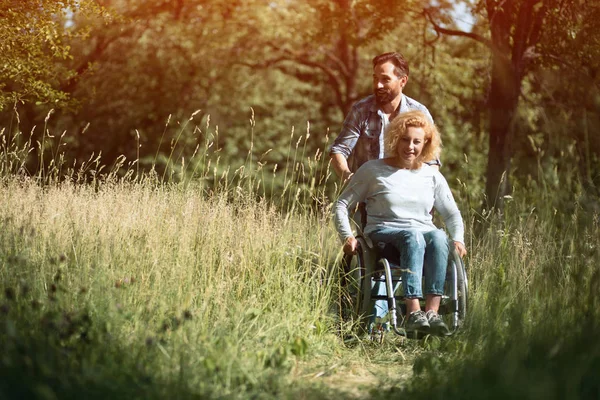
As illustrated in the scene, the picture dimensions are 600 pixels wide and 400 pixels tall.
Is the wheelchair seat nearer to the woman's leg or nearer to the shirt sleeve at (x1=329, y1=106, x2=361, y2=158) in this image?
the woman's leg

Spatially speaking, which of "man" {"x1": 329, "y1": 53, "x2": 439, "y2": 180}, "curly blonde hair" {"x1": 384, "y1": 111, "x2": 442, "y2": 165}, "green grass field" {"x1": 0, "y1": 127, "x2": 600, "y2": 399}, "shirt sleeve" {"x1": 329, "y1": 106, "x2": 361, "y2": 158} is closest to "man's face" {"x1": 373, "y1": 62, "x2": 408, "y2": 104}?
"man" {"x1": 329, "y1": 53, "x2": 439, "y2": 180}

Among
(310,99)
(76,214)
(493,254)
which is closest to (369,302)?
(493,254)

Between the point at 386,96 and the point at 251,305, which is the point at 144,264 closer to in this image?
the point at 251,305

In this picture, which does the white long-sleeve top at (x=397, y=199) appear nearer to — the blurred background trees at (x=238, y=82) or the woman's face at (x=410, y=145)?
the woman's face at (x=410, y=145)

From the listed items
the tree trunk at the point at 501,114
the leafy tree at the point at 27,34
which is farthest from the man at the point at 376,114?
the tree trunk at the point at 501,114

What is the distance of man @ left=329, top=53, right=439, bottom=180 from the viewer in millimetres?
5492

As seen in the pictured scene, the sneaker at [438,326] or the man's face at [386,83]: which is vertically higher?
the man's face at [386,83]

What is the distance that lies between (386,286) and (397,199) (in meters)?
0.52

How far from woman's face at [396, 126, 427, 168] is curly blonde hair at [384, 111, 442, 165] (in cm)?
2

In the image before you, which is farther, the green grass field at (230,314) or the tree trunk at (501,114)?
the tree trunk at (501,114)

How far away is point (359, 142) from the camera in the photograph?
5.78 m

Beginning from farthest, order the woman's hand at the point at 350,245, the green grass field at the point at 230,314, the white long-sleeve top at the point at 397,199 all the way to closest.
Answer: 1. the white long-sleeve top at the point at 397,199
2. the woman's hand at the point at 350,245
3. the green grass field at the point at 230,314

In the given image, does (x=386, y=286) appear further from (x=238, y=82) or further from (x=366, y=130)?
(x=238, y=82)

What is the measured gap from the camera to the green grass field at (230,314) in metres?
3.33
